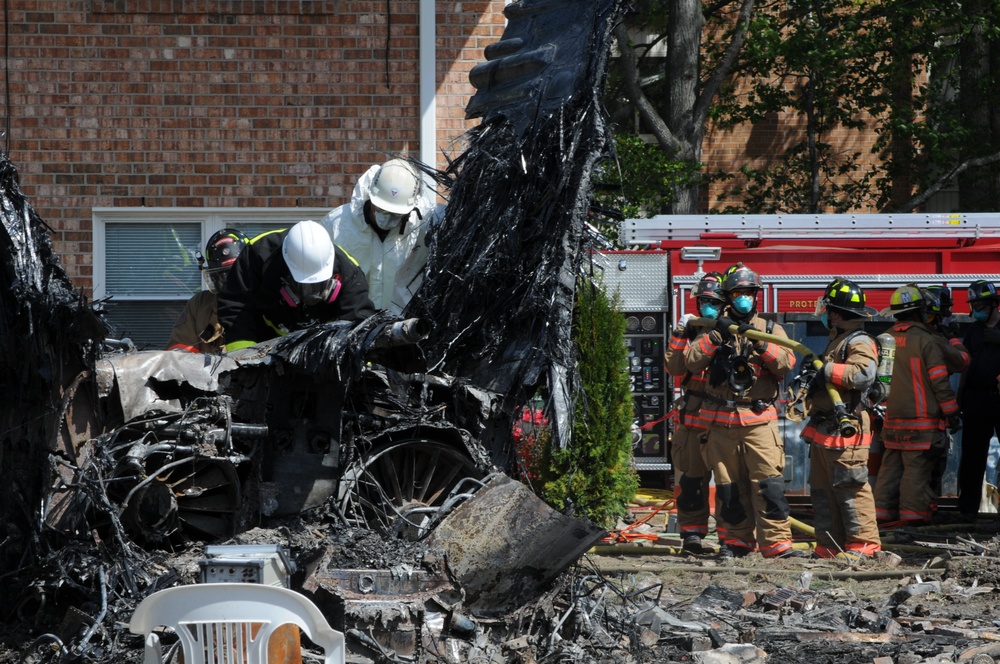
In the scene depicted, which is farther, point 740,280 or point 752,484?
point 740,280

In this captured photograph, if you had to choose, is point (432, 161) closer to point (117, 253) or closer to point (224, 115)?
point (224, 115)

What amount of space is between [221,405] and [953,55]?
13191 millimetres

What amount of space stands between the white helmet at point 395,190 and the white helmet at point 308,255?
113 centimetres

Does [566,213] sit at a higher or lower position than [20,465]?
higher

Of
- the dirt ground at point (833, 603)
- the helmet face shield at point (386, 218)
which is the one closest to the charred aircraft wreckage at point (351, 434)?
the dirt ground at point (833, 603)

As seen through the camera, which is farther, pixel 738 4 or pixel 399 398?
pixel 738 4

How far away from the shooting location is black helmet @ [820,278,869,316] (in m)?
8.80

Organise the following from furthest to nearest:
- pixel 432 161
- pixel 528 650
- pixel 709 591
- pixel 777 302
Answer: pixel 777 302
pixel 432 161
pixel 709 591
pixel 528 650

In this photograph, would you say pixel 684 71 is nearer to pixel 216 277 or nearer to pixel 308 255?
pixel 216 277

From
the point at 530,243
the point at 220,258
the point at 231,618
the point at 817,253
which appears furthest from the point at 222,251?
the point at 817,253

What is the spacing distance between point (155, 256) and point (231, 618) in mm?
6877

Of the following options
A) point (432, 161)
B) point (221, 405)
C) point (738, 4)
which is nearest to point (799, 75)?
point (738, 4)

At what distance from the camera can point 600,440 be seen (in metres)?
9.31

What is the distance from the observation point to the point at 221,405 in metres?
5.65
